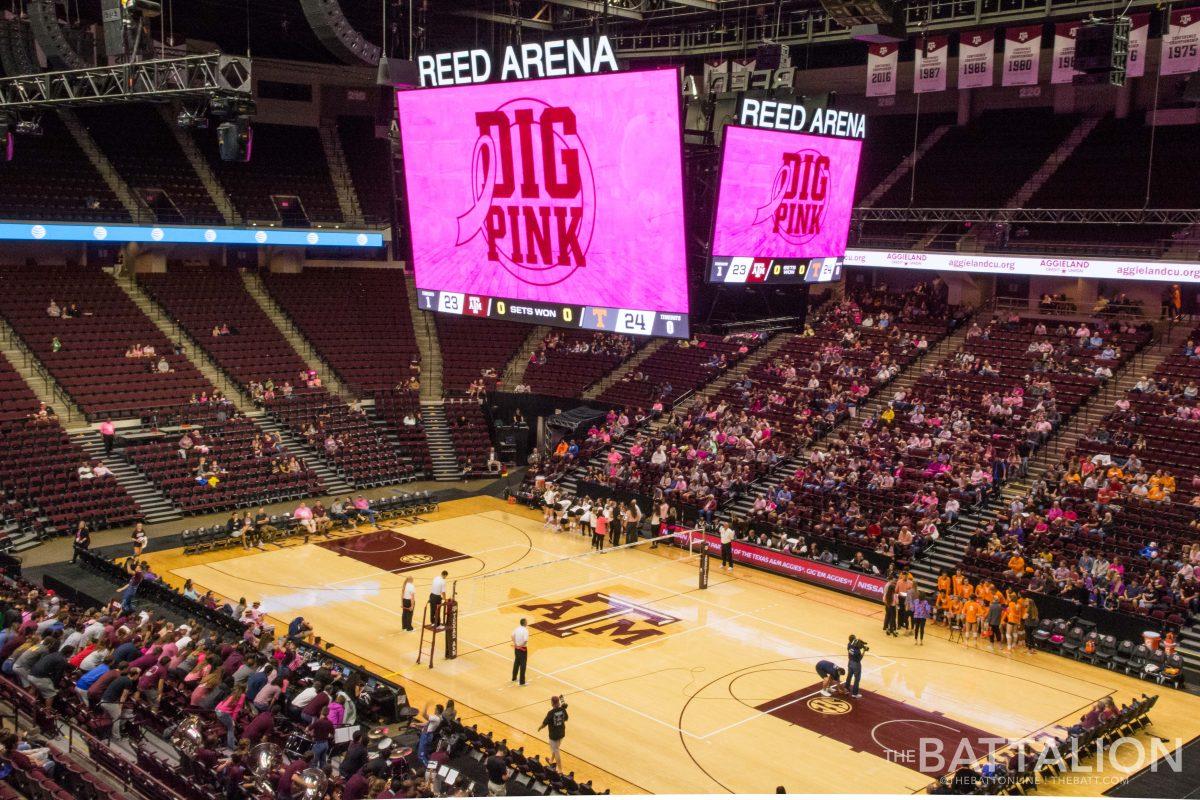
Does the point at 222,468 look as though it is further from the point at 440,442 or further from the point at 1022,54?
the point at 1022,54

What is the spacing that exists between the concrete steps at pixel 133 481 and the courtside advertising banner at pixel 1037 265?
2406cm

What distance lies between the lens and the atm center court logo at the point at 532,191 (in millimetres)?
18531

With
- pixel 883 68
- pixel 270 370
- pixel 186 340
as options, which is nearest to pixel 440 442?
pixel 270 370

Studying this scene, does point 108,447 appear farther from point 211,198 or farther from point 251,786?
point 251,786

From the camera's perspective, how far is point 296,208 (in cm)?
4581

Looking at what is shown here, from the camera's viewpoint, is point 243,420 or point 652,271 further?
point 243,420

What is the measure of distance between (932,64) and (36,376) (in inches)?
1136

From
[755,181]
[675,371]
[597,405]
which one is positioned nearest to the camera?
[755,181]

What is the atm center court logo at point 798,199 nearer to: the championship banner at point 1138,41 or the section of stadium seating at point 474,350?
the championship banner at point 1138,41

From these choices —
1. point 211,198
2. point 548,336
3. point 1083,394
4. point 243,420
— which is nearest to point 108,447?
point 243,420

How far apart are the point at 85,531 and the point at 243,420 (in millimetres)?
10318

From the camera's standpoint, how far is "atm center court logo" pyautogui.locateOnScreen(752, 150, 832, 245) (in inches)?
719

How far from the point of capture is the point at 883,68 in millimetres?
33219

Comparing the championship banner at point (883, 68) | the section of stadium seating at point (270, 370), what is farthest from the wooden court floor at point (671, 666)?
the championship banner at point (883, 68)
